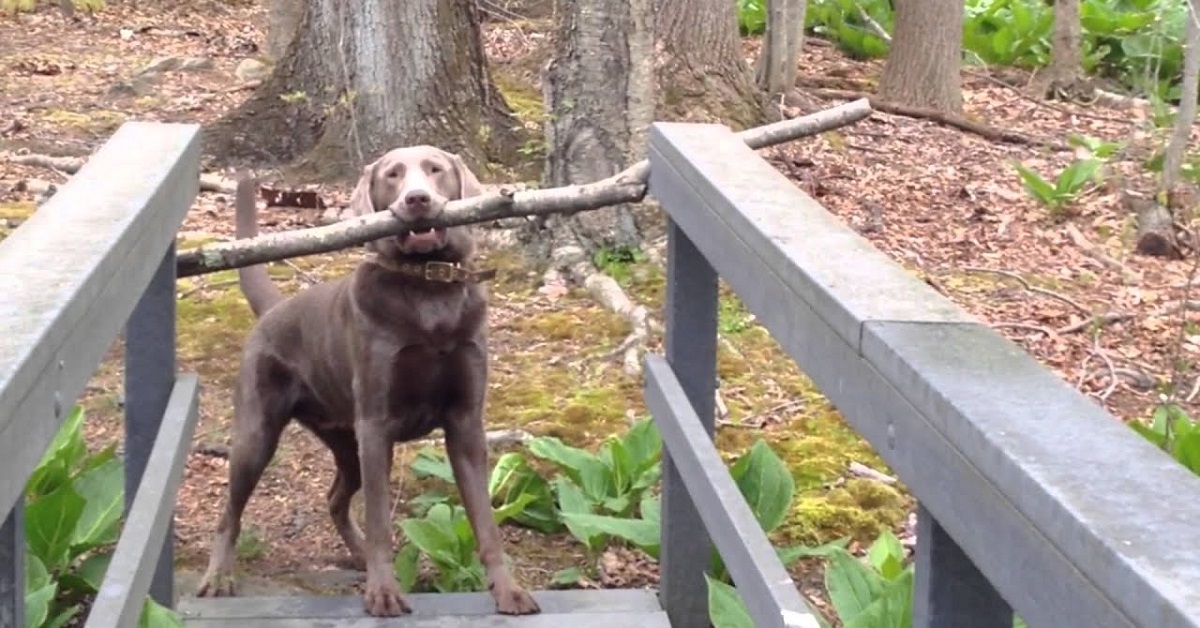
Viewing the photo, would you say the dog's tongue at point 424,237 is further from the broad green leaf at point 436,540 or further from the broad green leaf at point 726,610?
the broad green leaf at point 726,610

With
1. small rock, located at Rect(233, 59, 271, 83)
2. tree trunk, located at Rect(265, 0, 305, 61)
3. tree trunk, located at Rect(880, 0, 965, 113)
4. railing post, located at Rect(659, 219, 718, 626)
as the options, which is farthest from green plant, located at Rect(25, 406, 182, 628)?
tree trunk, located at Rect(265, 0, 305, 61)

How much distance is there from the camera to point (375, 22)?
26.6 ft

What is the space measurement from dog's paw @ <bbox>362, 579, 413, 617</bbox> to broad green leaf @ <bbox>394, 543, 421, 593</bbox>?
307mm

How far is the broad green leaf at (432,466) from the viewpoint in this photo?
16.6ft

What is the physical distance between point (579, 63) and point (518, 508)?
267 centimetres

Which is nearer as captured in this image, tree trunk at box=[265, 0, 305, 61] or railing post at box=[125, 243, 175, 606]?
railing post at box=[125, 243, 175, 606]

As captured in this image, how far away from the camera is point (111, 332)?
253 centimetres

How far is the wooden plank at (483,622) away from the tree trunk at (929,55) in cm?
791

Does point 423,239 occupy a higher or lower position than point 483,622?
higher

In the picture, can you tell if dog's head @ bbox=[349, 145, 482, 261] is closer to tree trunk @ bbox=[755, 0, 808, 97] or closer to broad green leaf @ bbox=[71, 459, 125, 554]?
broad green leaf @ bbox=[71, 459, 125, 554]

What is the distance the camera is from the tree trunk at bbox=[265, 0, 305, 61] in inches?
477

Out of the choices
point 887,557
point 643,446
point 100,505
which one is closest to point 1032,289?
point 643,446

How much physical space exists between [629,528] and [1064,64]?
31.1 feet

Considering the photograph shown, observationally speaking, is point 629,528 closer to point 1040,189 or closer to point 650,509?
point 650,509
